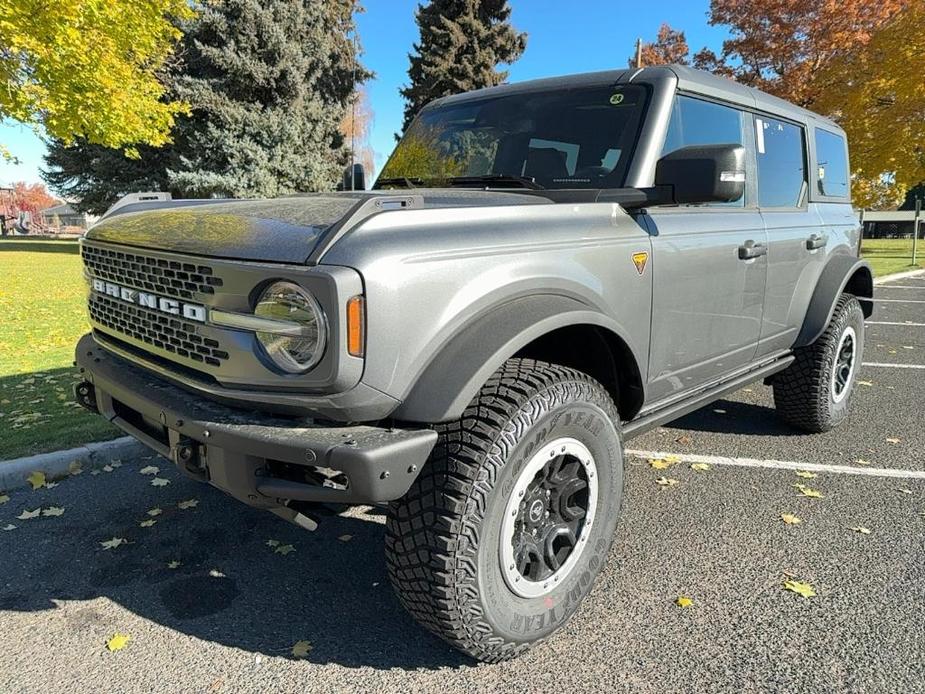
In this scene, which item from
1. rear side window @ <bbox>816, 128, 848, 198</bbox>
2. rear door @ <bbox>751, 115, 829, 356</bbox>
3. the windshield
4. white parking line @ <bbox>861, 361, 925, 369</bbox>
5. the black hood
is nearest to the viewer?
the black hood

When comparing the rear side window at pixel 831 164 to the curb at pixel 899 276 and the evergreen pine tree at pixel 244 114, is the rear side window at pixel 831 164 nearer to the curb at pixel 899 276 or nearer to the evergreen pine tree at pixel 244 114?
the curb at pixel 899 276

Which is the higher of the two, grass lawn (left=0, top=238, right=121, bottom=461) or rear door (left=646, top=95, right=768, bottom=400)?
rear door (left=646, top=95, right=768, bottom=400)

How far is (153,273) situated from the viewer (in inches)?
94.1

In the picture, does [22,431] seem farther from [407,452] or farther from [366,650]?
[407,452]

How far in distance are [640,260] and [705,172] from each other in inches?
16.2

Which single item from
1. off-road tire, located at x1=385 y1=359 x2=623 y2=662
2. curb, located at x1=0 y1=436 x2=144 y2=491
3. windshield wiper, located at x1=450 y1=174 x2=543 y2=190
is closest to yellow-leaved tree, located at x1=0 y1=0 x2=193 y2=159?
curb, located at x1=0 y1=436 x2=144 y2=491

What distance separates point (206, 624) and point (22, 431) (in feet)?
8.65

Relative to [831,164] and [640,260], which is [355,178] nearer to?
[640,260]

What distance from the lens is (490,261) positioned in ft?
7.22

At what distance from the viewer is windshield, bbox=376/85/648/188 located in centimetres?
300

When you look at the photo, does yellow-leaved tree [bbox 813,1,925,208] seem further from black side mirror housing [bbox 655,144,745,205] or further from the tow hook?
the tow hook

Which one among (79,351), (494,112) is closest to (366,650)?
(79,351)

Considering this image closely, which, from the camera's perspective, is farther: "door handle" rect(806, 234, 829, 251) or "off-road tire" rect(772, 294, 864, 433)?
"off-road tire" rect(772, 294, 864, 433)

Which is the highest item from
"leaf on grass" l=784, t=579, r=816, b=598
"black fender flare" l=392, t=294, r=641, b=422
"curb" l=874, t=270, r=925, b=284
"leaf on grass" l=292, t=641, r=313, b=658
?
"black fender flare" l=392, t=294, r=641, b=422
